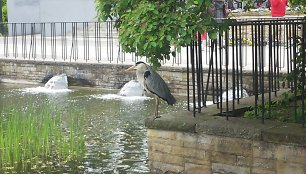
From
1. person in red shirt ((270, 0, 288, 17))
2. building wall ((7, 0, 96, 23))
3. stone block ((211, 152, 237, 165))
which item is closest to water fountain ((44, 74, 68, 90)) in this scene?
person in red shirt ((270, 0, 288, 17))

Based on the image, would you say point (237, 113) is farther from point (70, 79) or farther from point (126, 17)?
point (70, 79)

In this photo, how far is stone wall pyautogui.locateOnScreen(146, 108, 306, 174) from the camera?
7.23 m

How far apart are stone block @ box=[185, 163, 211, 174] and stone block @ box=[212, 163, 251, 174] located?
9cm

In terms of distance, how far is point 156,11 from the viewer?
7133 mm

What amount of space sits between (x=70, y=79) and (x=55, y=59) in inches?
66.2

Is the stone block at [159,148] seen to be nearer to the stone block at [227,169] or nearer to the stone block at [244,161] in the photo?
the stone block at [227,169]

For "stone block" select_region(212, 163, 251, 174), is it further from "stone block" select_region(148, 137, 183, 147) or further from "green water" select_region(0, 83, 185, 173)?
"green water" select_region(0, 83, 185, 173)

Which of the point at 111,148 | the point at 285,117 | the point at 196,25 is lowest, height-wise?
the point at 111,148

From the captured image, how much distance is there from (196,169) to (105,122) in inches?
233

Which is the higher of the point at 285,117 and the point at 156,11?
the point at 156,11

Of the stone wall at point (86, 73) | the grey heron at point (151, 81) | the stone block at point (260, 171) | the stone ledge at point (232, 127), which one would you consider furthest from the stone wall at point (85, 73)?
the stone block at point (260, 171)

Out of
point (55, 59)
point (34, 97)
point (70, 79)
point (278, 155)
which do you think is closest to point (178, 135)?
point (278, 155)

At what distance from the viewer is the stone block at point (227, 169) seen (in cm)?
757

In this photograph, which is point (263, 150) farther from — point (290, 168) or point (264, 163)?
point (290, 168)
